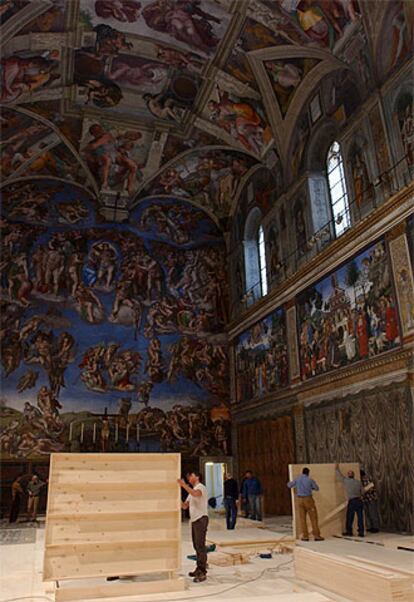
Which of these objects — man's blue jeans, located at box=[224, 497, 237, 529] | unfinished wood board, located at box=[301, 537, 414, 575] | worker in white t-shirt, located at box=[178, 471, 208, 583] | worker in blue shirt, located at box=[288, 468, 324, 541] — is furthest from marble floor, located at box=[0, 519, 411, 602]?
man's blue jeans, located at box=[224, 497, 237, 529]

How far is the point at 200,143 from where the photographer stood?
2036 centimetres

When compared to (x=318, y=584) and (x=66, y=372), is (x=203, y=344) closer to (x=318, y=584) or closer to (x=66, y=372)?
(x=66, y=372)

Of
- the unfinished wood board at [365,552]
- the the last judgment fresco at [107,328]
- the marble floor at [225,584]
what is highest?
the the last judgment fresco at [107,328]

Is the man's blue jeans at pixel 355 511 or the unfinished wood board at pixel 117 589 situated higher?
the man's blue jeans at pixel 355 511

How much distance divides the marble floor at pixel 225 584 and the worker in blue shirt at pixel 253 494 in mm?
4398

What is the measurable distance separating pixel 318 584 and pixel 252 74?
1476 centimetres

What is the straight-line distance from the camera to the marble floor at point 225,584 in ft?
19.1

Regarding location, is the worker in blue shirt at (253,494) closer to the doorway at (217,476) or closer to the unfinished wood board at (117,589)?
the doorway at (217,476)

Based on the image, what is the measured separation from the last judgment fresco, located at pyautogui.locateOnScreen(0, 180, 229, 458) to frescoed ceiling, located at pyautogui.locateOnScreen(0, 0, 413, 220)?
1.57m

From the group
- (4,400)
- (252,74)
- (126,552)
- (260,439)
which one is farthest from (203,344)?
(126,552)

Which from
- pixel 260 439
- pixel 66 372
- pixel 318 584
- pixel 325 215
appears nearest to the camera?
pixel 318 584

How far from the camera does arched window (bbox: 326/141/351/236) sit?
48.3 ft

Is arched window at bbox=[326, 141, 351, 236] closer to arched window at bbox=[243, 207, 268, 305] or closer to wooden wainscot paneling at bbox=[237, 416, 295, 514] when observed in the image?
arched window at bbox=[243, 207, 268, 305]

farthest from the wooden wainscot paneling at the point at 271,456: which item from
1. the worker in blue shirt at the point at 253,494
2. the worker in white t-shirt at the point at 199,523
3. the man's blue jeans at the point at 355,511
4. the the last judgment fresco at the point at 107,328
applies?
the worker in white t-shirt at the point at 199,523
